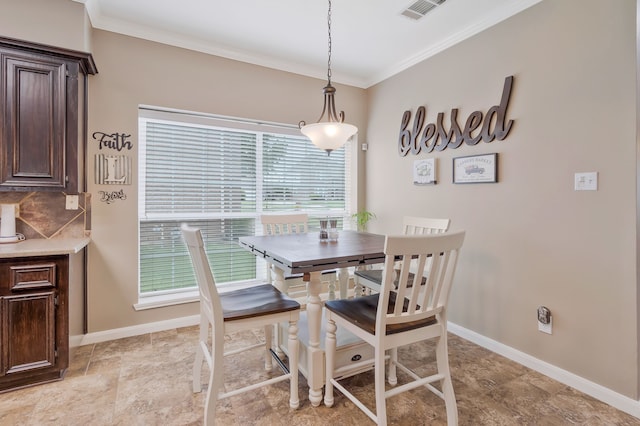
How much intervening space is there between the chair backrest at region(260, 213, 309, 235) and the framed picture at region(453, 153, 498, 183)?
147 cm

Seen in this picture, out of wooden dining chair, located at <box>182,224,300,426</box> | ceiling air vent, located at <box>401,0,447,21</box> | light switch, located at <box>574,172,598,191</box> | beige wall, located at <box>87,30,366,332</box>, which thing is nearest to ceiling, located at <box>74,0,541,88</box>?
ceiling air vent, located at <box>401,0,447,21</box>

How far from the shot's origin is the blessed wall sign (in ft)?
8.15

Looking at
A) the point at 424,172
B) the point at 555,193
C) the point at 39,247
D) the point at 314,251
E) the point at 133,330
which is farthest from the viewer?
the point at 424,172

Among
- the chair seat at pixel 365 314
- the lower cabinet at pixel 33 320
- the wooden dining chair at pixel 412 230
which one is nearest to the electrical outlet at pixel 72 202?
the lower cabinet at pixel 33 320

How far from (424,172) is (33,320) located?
10.7 ft

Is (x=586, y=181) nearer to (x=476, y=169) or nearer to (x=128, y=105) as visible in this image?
(x=476, y=169)

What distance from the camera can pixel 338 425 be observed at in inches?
67.9

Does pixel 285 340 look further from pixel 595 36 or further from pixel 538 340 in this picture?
pixel 595 36

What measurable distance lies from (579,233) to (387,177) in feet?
6.37

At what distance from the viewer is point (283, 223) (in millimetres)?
3027

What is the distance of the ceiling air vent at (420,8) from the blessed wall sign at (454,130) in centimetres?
79

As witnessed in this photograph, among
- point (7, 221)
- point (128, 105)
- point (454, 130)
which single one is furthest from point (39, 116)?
point (454, 130)

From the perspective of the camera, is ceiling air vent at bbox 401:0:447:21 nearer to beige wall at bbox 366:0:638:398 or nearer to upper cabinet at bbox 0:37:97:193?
beige wall at bbox 366:0:638:398

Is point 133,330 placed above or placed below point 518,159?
below
